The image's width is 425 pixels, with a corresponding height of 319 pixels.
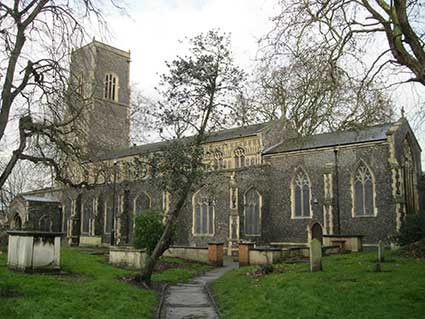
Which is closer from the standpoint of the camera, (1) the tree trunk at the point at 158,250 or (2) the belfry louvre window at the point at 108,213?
(1) the tree trunk at the point at 158,250

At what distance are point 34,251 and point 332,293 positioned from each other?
30.9 ft

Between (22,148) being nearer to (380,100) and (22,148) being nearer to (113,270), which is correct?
(113,270)

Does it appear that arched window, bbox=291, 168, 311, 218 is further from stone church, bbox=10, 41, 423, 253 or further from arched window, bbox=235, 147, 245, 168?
arched window, bbox=235, 147, 245, 168

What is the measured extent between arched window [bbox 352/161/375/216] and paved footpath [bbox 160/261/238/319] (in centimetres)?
1301

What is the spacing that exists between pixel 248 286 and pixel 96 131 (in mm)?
7085

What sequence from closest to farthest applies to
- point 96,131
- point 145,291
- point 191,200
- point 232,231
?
1. point 145,291
2. point 96,131
3. point 232,231
4. point 191,200

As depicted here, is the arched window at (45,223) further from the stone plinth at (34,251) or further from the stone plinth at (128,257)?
the stone plinth at (34,251)

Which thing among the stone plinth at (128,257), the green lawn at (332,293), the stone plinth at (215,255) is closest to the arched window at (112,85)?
the stone plinth at (215,255)

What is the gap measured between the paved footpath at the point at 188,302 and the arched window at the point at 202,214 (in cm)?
1555

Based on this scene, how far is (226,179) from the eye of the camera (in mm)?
31812

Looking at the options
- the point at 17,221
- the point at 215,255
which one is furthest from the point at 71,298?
the point at 17,221

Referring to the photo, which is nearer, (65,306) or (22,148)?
(65,306)

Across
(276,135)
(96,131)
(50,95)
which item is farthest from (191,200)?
(50,95)

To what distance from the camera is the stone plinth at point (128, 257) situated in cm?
1838
